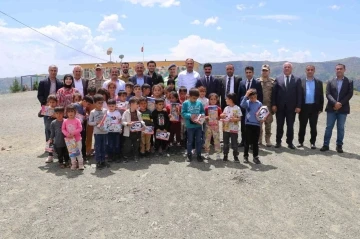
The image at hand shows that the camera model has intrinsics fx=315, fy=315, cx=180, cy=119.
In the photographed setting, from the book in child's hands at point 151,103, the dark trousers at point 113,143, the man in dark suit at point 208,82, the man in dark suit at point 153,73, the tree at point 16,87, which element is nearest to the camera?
the dark trousers at point 113,143

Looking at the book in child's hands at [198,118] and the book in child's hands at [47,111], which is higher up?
the book in child's hands at [47,111]

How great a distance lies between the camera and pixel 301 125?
8727 mm

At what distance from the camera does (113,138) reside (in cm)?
729

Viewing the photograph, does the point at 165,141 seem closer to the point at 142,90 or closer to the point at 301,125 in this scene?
the point at 142,90

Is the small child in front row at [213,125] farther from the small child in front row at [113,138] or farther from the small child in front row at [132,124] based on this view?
the small child in front row at [113,138]

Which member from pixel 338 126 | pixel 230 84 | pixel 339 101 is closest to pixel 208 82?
pixel 230 84

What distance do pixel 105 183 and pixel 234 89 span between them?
4.44 metres


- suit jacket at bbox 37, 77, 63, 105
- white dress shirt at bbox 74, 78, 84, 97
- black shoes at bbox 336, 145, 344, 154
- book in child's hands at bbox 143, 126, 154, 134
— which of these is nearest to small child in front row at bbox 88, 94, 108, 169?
book in child's hands at bbox 143, 126, 154, 134

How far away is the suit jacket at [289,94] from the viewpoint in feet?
27.7

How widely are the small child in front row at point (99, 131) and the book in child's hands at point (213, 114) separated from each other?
8.02ft

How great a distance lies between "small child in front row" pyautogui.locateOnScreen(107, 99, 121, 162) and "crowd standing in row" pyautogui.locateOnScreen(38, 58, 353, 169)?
0.07 feet

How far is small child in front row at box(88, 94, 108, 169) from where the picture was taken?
6.88m

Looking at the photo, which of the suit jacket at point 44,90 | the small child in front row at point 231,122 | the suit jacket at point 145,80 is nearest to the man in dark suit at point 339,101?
the small child in front row at point 231,122

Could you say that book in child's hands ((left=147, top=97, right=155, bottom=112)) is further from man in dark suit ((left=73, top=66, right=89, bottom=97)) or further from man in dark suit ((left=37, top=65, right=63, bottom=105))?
man in dark suit ((left=37, top=65, right=63, bottom=105))
